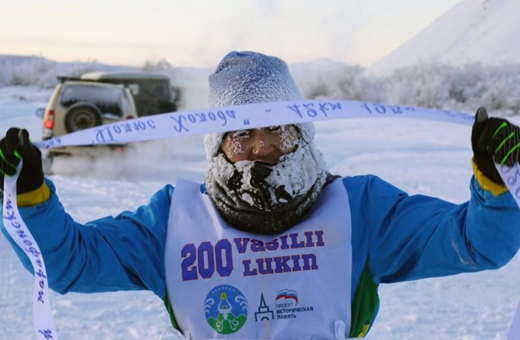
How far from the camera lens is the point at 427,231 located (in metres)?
2.14

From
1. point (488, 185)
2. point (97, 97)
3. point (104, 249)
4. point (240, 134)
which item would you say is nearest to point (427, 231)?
point (488, 185)

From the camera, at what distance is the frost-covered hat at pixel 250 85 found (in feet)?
7.46

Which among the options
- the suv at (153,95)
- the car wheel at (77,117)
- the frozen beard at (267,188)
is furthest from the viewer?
the suv at (153,95)

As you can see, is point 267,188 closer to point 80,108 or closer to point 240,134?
point 240,134

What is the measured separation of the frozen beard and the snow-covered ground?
2.40m

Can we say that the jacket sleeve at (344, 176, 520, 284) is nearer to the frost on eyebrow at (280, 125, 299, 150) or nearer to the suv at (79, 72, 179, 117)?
the frost on eyebrow at (280, 125, 299, 150)

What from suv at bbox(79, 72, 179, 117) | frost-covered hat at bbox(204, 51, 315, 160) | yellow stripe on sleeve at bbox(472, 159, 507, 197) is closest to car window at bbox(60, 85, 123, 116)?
suv at bbox(79, 72, 179, 117)

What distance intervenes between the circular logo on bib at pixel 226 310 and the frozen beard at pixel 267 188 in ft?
0.65

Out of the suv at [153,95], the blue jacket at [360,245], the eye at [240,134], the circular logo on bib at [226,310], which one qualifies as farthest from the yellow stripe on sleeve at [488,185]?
the suv at [153,95]

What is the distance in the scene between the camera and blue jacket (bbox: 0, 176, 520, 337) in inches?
78.4

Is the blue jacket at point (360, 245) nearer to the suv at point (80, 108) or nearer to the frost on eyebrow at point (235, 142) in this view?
the frost on eyebrow at point (235, 142)

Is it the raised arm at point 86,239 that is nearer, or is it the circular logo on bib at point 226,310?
the raised arm at point 86,239

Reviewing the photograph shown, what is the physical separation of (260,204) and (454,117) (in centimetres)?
61

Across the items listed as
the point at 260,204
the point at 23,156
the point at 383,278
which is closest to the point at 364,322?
the point at 383,278
